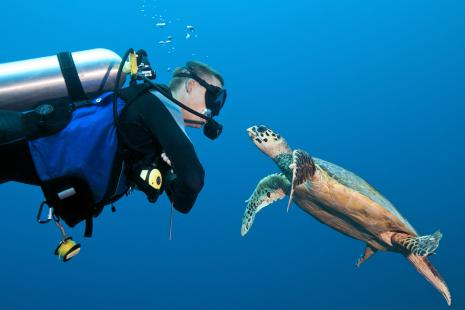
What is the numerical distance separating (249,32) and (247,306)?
142ft

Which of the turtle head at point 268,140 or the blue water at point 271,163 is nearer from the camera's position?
the turtle head at point 268,140

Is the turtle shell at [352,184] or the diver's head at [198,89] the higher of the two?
the turtle shell at [352,184]

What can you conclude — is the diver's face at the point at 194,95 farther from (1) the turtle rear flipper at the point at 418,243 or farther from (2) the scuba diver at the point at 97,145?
(1) the turtle rear flipper at the point at 418,243

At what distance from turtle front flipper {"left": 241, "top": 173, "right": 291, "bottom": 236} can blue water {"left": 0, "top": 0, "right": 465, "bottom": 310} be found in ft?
92.6

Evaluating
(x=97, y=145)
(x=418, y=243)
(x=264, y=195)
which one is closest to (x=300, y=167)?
(x=264, y=195)

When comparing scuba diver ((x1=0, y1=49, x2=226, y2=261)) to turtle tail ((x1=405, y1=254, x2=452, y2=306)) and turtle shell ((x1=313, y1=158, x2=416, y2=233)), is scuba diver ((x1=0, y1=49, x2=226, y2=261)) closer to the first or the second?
turtle shell ((x1=313, y1=158, x2=416, y2=233))

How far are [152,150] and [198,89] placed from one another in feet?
2.33

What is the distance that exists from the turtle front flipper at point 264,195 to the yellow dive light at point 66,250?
2905 mm

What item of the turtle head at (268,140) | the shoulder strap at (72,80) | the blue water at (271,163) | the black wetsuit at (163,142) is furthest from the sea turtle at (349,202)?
the blue water at (271,163)

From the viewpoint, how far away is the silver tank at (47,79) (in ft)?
7.01

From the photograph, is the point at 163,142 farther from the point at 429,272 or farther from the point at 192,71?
the point at 429,272

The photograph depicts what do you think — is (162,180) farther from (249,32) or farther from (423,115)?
(249,32)

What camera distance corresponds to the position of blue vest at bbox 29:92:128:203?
1.88 meters

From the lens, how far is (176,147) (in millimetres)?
1738
